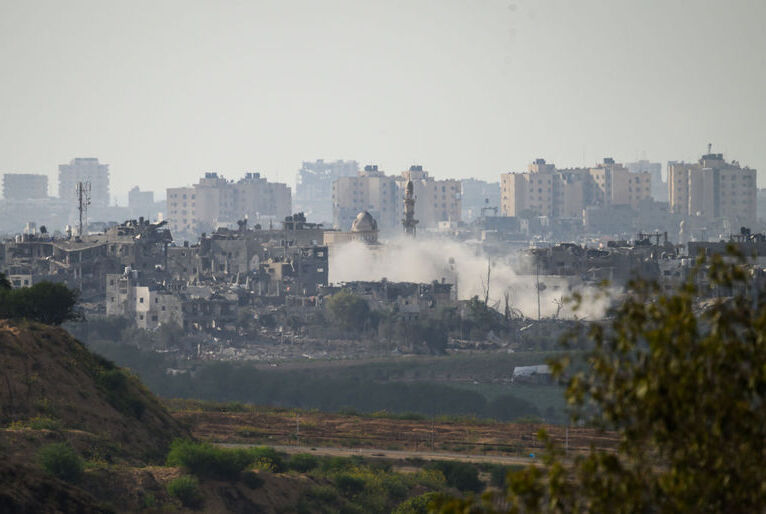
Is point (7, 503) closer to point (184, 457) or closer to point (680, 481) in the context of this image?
point (184, 457)

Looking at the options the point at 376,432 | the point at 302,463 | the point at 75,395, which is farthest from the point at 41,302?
the point at 376,432

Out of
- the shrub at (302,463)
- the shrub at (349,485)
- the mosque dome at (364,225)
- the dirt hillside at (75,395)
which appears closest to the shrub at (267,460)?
the shrub at (302,463)

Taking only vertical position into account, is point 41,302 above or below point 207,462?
→ above

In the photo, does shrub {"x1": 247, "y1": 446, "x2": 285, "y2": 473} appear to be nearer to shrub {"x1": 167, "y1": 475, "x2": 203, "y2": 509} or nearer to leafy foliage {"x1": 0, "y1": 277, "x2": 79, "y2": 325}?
shrub {"x1": 167, "y1": 475, "x2": 203, "y2": 509}

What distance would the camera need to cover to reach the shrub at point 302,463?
4347 cm

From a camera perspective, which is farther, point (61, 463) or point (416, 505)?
point (416, 505)

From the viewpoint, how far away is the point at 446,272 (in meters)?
141

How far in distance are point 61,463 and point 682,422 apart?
23686 millimetres

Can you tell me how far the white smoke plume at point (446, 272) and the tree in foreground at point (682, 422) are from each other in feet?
340

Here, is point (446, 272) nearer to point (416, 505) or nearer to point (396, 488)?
point (396, 488)

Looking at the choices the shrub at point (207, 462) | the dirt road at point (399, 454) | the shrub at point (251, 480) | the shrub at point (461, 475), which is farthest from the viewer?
the dirt road at point (399, 454)

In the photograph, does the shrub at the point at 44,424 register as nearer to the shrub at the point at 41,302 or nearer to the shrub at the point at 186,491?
the shrub at the point at 186,491

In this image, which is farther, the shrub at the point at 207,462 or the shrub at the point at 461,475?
the shrub at the point at 461,475

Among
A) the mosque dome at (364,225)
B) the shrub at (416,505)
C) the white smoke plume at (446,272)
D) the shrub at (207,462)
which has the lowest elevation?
the shrub at (416,505)
